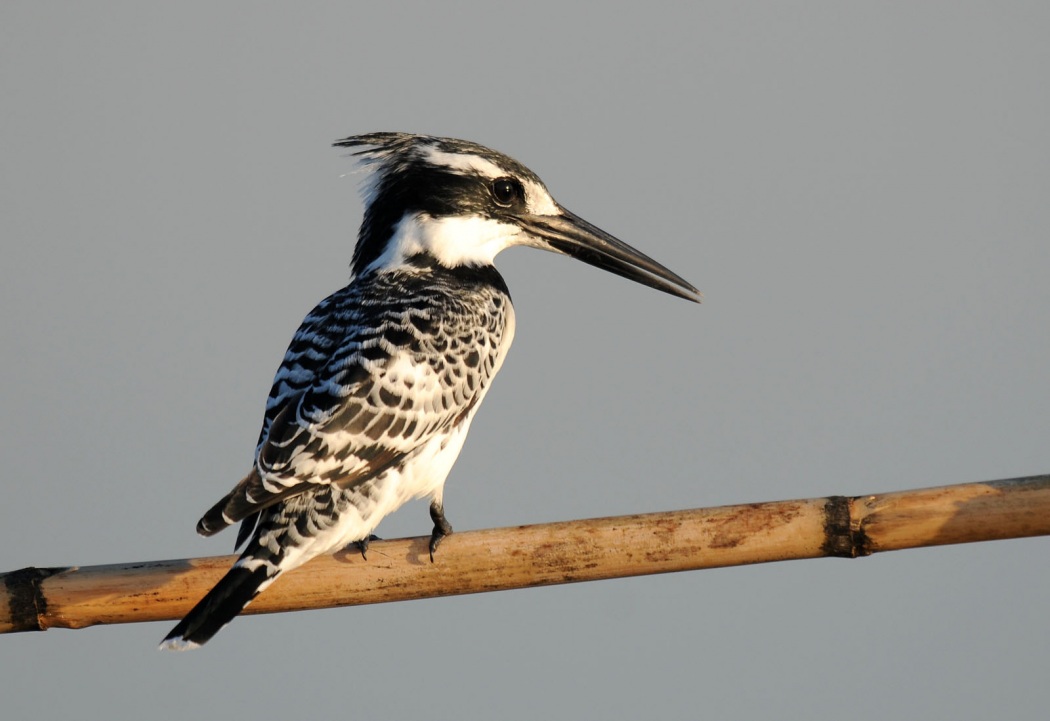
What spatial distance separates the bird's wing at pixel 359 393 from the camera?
2.90m

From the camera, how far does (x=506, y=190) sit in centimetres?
359

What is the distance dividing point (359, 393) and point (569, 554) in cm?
68

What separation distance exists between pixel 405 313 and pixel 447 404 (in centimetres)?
28

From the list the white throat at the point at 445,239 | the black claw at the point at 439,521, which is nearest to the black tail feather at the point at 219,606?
the black claw at the point at 439,521

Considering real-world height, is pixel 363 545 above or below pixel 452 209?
below

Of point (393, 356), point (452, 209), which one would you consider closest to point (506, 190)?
point (452, 209)

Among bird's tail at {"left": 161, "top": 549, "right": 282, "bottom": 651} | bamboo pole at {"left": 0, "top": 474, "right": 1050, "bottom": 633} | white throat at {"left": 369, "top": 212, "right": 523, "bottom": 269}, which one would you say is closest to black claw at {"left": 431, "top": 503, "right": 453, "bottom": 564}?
bamboo pole at {"left": 0, "top": 474, "right": 1050, "bottom": 633}

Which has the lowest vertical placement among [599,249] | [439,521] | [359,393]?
[439,521]

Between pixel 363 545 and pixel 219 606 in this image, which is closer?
pixel 219 606

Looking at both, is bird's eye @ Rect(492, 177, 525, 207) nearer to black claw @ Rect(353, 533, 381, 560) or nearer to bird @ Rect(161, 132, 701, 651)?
bird @ Rect(161, 132, 701, 651)

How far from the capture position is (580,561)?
109 inches

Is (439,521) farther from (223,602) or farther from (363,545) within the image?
(223,602)

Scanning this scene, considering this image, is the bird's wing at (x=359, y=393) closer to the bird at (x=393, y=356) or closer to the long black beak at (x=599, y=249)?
the bird at (x=393, y=356)

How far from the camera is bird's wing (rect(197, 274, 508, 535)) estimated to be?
9.51ft
